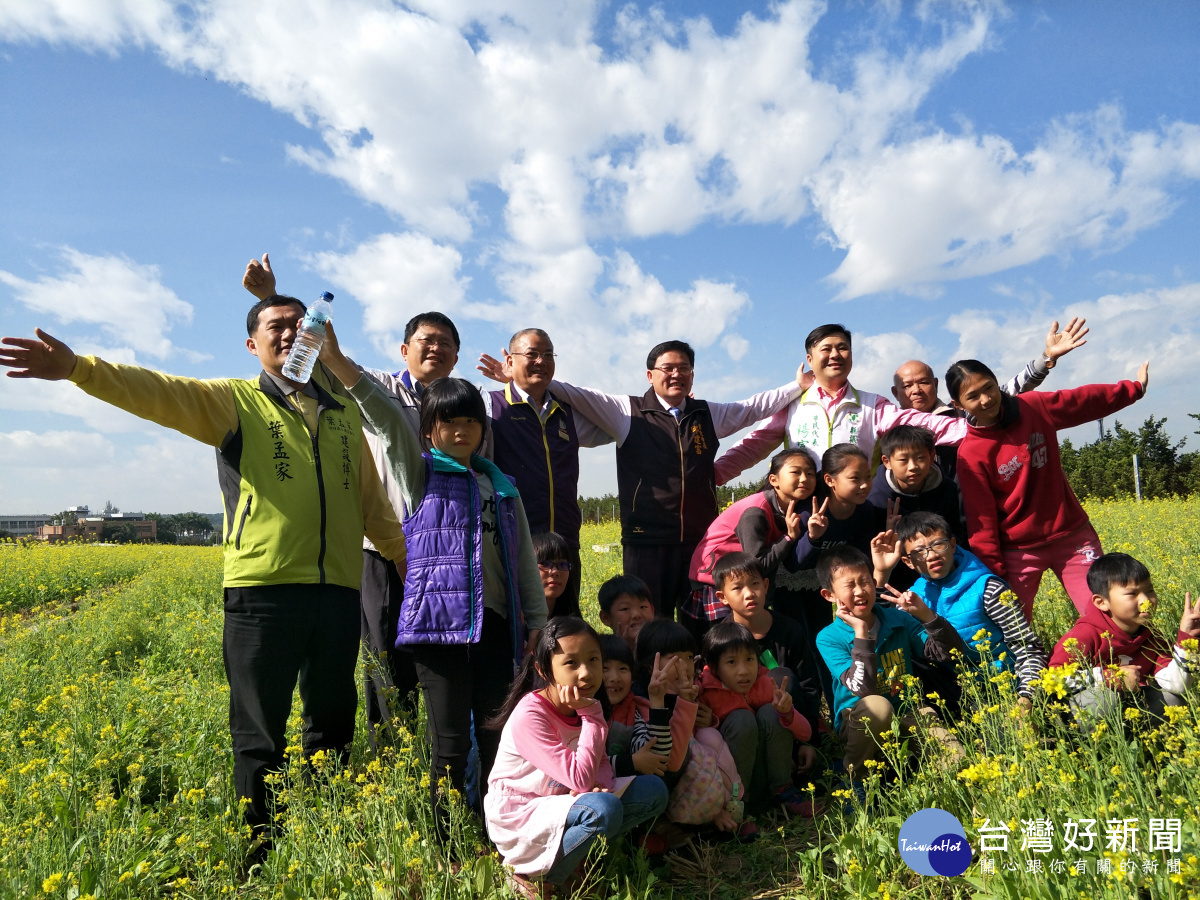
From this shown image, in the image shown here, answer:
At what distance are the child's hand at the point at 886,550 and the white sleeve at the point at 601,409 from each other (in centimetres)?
174

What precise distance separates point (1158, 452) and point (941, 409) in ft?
83.8

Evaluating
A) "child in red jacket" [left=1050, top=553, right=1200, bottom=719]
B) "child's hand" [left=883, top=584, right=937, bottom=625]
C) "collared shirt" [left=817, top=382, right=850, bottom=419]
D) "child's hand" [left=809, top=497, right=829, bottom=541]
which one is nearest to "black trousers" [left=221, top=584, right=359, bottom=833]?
"child's hand" [left=809, top=497, right=829, bottom=541]

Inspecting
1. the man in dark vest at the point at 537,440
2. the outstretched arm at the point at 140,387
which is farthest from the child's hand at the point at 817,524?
the outstretched arm at the point at 140,387

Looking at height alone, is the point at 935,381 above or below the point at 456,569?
above

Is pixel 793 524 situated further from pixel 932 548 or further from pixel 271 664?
pixel 271 664

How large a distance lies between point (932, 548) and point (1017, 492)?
79cm

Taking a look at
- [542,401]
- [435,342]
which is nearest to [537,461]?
[542,401]

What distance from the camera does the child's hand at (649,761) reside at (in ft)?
9.53

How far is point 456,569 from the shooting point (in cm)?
303

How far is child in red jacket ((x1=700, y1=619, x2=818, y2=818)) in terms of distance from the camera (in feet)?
11.1

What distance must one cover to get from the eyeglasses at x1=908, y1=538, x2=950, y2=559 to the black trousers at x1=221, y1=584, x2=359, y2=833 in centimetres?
291

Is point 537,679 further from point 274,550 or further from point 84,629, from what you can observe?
point 84,629

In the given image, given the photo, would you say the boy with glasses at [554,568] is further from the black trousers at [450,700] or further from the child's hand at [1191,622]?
the child's hand at [1191,622]

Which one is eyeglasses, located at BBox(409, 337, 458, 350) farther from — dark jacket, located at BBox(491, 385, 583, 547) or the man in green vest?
the man in green vest
